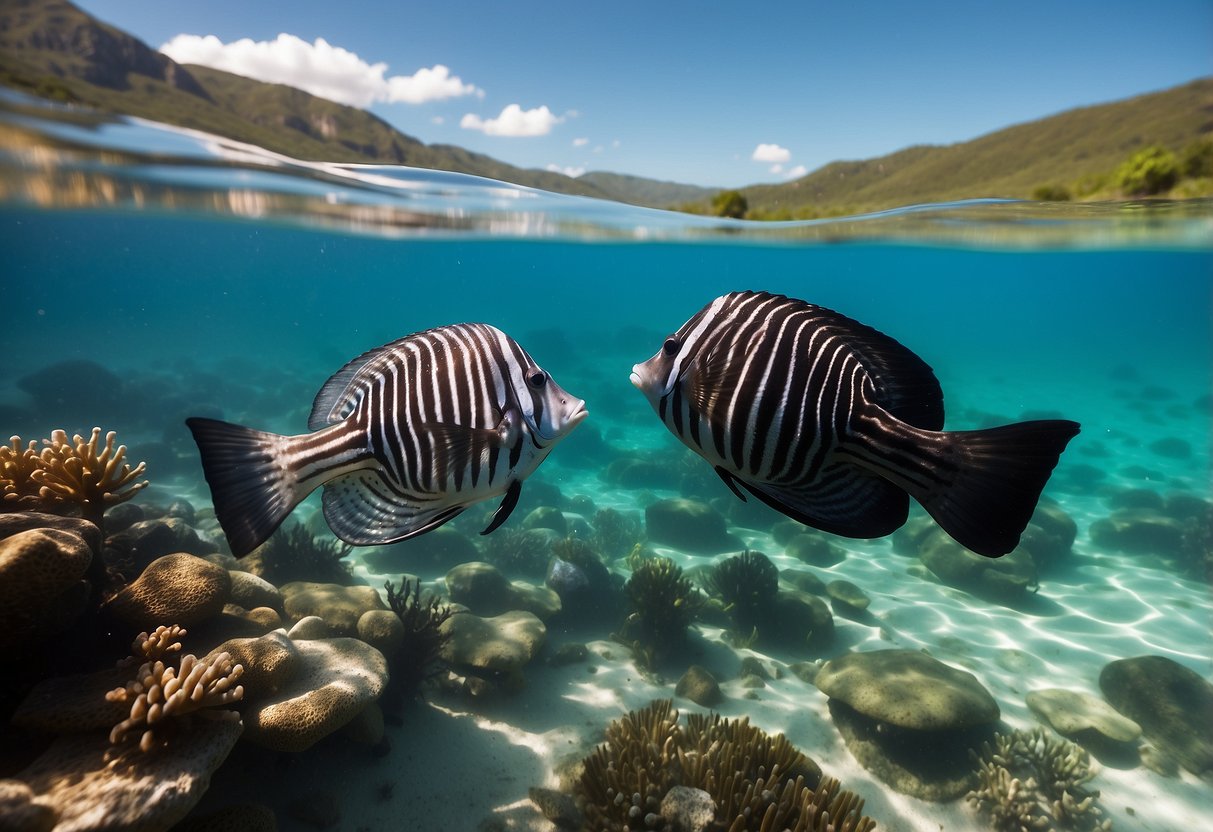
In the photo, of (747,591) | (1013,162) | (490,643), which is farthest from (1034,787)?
(1013,162)

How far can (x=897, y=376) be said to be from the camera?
1.94m

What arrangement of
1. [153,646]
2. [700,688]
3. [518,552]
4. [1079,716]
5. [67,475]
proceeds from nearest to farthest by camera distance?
[153,646] < [67,475] < [700,688] < [1079,716] < [518,552]

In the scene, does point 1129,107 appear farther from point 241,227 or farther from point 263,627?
point 241,227

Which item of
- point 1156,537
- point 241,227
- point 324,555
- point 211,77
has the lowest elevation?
point 1156,537

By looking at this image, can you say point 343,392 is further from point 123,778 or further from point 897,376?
point 123,778

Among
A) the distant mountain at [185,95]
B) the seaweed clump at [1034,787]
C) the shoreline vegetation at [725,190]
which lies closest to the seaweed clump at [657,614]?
the seaweed clump at [1034,787]

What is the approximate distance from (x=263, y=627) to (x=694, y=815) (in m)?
4.03

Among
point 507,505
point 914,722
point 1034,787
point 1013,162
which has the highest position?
point 1013,162

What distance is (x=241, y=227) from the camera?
2416cm

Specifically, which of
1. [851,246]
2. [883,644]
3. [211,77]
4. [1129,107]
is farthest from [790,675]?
[851,246]

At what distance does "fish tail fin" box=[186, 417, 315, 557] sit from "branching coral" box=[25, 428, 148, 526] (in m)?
3.61

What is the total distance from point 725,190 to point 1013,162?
6415 mm

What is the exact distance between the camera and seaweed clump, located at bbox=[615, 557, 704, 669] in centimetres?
805

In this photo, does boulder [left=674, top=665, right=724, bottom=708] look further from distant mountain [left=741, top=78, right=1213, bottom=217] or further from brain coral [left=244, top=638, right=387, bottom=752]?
distant mountain [left=741, top=78, right=1213, bottom=217]
